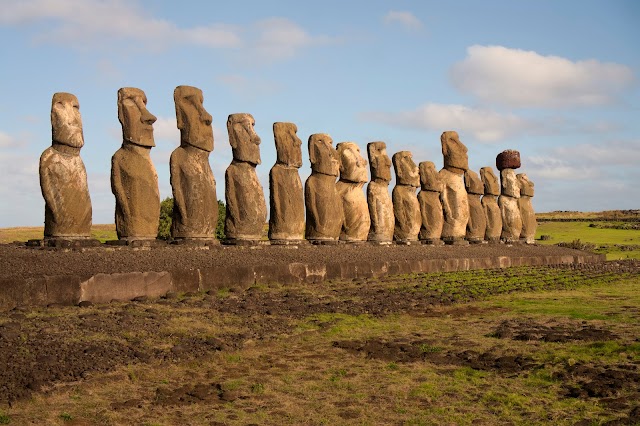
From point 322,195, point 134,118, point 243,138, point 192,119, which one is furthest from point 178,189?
point 322,195

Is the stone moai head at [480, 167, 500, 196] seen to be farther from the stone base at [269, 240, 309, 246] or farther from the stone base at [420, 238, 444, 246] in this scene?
the stone base at [269, 240, 309, 246]

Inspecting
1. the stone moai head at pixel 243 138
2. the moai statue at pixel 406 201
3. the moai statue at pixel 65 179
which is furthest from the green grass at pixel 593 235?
the moai statue at pixel 65 179

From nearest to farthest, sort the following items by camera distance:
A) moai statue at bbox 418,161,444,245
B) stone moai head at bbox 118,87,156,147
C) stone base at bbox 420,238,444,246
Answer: stone moai head at bbox 118,87,156,147 → stone base at bbox 420,238,444,246 → moai statue at bbox 418,161,444,245

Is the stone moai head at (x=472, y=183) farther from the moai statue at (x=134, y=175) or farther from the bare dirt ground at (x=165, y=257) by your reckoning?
the moai statue at (x=134, y=175)

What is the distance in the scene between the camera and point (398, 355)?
261 inches

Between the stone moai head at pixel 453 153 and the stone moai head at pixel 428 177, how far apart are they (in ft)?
4.84

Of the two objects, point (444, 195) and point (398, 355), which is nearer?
point (398, 355)

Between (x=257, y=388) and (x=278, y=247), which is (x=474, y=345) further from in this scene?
(x=278, y=247)

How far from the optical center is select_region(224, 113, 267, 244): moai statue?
14766 mm

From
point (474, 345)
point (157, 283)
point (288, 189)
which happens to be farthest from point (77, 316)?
point (288, 189)

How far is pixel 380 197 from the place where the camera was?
798 inches

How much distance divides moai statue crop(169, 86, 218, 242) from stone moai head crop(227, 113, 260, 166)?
0.99 m

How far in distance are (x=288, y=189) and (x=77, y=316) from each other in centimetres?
880

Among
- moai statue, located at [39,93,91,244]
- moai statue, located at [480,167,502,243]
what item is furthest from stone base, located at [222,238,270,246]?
moai statue, located at [480,167,502,243]
